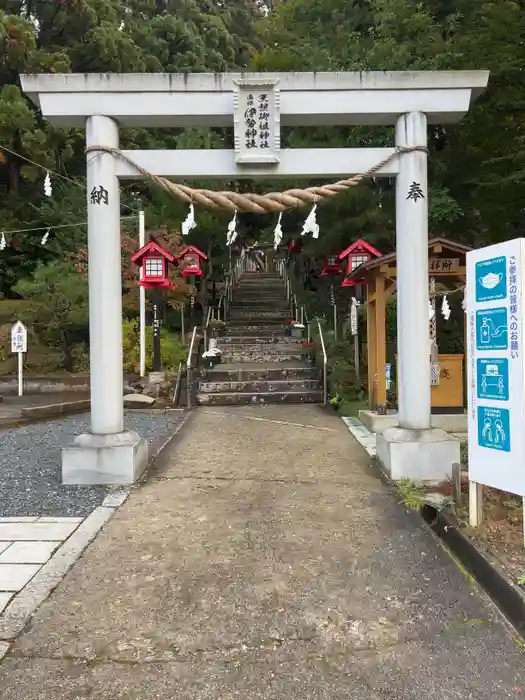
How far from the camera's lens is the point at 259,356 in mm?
14039

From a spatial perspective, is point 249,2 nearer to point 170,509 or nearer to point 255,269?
point 255,269

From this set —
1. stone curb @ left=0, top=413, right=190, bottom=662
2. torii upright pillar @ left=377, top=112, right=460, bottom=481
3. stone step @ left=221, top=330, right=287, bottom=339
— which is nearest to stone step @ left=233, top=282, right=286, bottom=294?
stone step @ left=221, top=330, right=287, bottom=339

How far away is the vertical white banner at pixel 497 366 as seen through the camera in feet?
11.7

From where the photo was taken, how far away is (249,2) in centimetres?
3641

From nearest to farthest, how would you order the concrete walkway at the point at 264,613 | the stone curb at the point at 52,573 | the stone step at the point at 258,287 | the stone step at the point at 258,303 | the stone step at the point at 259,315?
1. the concrete walkway at the point at 264,613
2. the stone curb at the point at 52,573
3. the stone step at the point at 259,315
4. the stone step at the point at 258,303
5. the stone step at the point at 258,287

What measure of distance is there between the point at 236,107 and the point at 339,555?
4384 millimetres

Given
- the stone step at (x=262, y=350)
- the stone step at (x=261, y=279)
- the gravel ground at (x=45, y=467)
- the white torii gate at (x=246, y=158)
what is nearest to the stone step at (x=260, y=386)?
the gravel ground at (x=45, y=467)

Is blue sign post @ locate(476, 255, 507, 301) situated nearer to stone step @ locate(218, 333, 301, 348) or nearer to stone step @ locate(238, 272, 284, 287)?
stone step @ locate(218, 333, 301, 348)

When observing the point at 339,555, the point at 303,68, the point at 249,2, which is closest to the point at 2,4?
the point at 303,68

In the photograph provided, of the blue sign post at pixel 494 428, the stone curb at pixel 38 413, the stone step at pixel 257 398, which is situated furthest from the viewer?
the stone step at pixel 257 398

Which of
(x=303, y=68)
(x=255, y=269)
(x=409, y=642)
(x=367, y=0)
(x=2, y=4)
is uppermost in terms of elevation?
(x=2, y=4)

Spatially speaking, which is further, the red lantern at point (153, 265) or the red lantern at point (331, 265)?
the red lantern at point (331, 265)

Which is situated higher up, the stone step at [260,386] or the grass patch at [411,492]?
the stone step at [260,386]

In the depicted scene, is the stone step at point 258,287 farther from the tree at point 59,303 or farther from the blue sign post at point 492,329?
the blue sign post at point 492,329
